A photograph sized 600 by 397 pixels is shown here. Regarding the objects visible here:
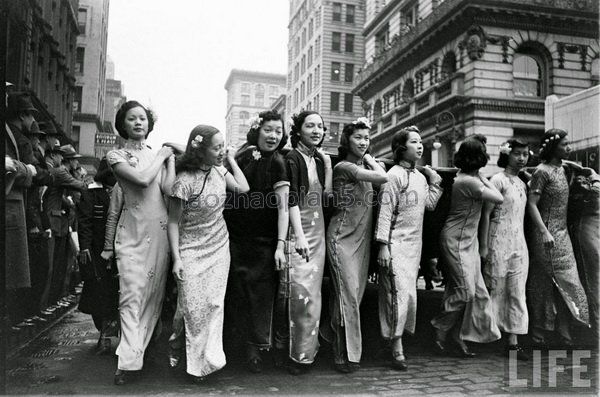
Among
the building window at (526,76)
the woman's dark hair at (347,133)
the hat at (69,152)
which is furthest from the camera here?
the building window at (526,76)

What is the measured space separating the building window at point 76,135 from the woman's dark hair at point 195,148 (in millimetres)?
2881

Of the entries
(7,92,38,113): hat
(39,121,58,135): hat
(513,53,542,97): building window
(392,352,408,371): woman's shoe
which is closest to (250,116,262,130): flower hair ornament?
(7,92,38,113): hat

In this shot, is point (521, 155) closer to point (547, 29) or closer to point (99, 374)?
point (99, 374)

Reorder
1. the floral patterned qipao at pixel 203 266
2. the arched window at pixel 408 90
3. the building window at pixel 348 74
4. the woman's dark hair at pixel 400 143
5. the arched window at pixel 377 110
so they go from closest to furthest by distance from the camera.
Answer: the floral patterned qipao at pixel 203 266, the woman's dark hair at pixel 400 143, the arched window at pixel 408 90, the arched window at pixel 377 110, the building window at pixel 348 74

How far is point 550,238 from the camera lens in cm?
489

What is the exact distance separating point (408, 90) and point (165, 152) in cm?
2655

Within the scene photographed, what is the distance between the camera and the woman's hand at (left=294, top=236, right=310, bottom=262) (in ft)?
12.8

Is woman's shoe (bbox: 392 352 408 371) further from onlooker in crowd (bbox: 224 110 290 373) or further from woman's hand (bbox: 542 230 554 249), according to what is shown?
woman's hand (bbox: 542 230 554 249)

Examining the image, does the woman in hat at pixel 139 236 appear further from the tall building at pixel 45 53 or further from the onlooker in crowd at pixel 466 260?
the onlooker in crowd at pixel 466 260

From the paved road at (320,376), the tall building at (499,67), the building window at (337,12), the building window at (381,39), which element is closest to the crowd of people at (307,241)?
the paved road at (320,376)

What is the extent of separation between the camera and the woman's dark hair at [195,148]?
3.81m

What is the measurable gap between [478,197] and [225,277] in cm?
244

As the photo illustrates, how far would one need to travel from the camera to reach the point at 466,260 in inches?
182

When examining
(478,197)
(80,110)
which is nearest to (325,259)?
(478,197)
